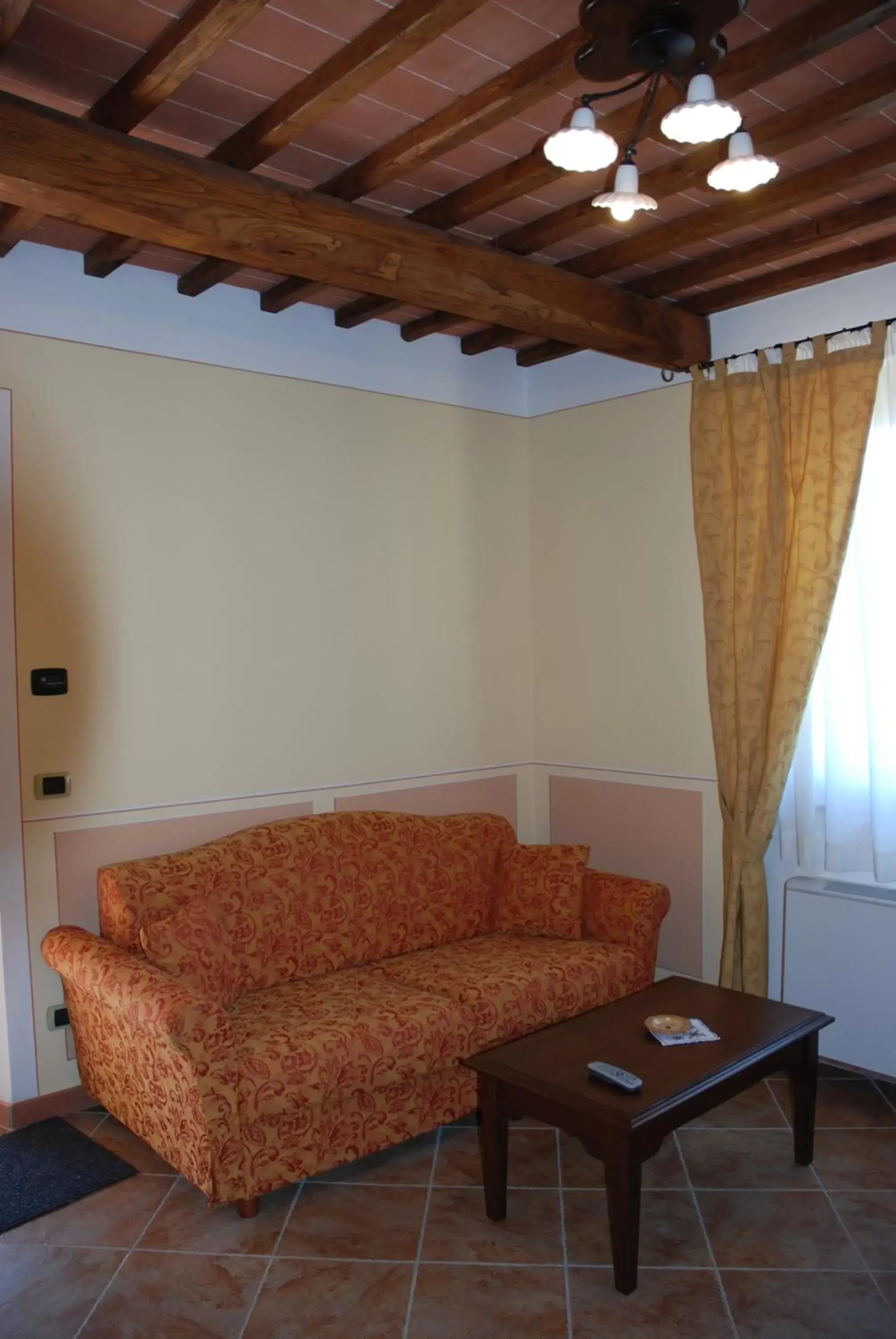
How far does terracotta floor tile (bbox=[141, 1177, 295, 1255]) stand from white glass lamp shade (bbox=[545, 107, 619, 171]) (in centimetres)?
255

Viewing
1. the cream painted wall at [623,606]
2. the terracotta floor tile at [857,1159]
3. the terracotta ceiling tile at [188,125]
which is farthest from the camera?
the cream painted wall at [623,606]

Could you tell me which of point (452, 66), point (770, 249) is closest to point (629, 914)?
point (770, 249)

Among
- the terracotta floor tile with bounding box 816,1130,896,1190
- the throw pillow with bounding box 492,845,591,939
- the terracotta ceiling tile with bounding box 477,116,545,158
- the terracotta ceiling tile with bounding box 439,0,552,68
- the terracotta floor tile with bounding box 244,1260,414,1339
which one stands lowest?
the terracotta floor tile with bounding box 816,1130,896,1190

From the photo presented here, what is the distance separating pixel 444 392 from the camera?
4.30 metres

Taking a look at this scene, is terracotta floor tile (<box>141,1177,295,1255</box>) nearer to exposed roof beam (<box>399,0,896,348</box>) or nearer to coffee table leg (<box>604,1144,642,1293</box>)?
coffee table leg (<box>604,1144,642,1293</box>)

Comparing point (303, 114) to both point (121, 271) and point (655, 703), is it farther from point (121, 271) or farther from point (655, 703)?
point (655, 703)

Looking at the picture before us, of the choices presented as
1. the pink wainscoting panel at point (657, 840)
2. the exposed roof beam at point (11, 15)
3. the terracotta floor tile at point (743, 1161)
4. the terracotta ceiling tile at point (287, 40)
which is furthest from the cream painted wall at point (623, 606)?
the exposed roof beam at point (11, 15)

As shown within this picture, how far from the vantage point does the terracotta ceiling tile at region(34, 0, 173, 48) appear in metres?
2.05

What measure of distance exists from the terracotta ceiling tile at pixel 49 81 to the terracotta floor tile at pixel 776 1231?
122 inches

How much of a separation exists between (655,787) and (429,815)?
2.98 feet

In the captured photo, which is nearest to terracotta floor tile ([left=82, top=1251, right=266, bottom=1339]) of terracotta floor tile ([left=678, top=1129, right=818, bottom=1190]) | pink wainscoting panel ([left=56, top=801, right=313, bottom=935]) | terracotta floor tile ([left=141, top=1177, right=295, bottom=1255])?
terracotta floor tile ([left=141, top=1177, right=295, bottom=1255])

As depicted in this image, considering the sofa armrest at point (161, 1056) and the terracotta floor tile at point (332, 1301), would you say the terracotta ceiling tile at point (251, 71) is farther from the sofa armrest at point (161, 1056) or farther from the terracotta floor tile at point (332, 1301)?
the terracotta floor tile at point (332, 1301)

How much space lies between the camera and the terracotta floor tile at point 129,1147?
9.74ft

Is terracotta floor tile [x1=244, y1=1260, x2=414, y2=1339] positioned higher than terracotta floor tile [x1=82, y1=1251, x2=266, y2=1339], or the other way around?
terracotta floor tile [x1=82, y1=1251, x2=266, y2=1339]
